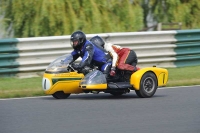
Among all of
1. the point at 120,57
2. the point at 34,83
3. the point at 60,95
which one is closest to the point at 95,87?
the point at 60,95

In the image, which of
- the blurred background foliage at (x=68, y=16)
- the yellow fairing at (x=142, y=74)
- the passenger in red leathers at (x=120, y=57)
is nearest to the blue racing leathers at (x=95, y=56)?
the passenger in red leathers at (x=120, y=57)

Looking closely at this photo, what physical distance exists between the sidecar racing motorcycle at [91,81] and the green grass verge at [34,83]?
1103 millimetres

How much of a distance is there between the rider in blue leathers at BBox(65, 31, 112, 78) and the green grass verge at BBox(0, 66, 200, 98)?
1397 millimetres

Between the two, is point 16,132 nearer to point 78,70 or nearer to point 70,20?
point 78,70

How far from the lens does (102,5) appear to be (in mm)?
16422

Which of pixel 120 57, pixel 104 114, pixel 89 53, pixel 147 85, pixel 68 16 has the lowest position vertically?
pixel 104 114

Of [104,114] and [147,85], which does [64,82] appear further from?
[104,114]

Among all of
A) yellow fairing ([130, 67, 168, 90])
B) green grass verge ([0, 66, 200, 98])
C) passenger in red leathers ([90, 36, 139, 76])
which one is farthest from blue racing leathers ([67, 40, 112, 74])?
green grass verge ([0, 66, 200, 98])

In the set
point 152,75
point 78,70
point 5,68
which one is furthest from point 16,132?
point 5,68

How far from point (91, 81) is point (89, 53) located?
1.68 feet

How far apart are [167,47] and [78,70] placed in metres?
5.14

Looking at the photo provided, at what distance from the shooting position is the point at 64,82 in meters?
10.3

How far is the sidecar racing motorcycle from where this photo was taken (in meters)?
10.2

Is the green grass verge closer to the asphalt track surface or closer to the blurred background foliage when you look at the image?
the asphalt track surface
